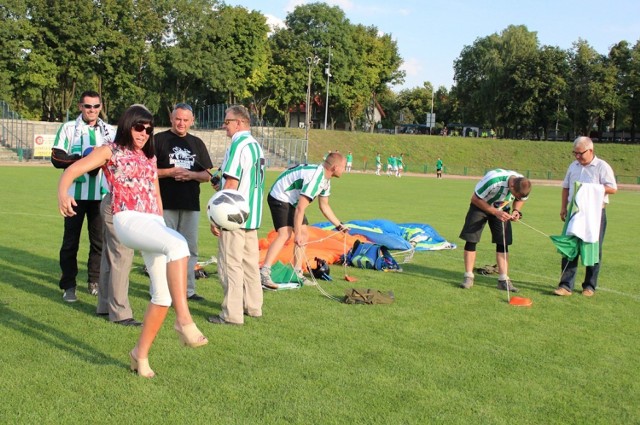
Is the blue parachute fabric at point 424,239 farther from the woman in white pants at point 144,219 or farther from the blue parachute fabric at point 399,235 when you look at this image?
the woman in white pants at point 144,219

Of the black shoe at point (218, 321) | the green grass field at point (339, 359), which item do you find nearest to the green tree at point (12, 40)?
the green grass field at point (339, 359)

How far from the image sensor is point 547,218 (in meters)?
19.8

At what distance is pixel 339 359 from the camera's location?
5434 millimetres

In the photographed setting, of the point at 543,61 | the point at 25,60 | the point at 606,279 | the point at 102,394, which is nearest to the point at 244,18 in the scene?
the point at 25,60

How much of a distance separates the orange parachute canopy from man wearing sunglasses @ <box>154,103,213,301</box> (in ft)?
6.93

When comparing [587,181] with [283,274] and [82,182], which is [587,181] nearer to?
[283,274]

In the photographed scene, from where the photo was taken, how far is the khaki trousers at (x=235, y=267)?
6.35 meters

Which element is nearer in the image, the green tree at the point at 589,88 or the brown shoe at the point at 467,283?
the brown shoe at the point at 467,283

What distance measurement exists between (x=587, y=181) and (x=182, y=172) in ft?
18.2

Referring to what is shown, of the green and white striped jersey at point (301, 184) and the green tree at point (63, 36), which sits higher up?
the green tree at point (63, 36)

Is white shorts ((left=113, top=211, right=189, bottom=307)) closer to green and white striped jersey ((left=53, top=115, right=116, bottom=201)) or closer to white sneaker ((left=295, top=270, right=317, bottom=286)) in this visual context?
green and white striped jersey ((left=53, top=115, right=116, bottom=201))

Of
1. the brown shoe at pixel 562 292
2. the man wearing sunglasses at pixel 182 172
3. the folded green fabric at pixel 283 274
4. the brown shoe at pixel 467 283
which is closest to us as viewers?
the man wearing sunglasses at pixel 182 172

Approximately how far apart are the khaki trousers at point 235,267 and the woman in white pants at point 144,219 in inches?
54.8

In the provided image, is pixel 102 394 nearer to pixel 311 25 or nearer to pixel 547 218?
pixel 547 218
